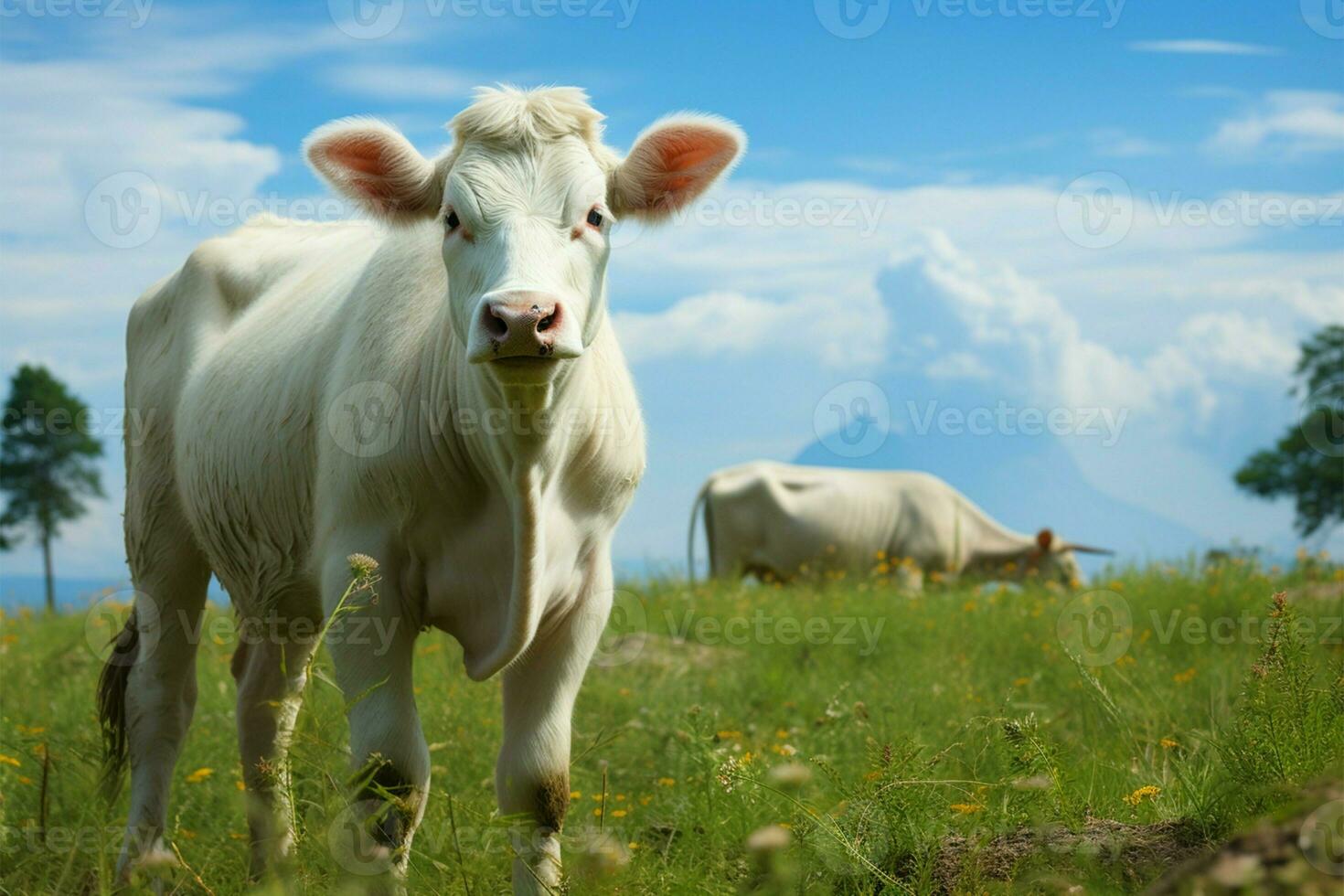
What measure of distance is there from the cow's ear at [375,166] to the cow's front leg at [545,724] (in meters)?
1.34

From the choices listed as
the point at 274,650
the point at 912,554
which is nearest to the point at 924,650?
the point at 274,650

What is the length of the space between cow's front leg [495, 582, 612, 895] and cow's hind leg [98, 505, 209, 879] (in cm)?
182

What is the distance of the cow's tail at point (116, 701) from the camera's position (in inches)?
205

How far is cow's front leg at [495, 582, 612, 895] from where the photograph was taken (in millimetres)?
Answer: 3957

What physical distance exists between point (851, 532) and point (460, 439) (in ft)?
38.8

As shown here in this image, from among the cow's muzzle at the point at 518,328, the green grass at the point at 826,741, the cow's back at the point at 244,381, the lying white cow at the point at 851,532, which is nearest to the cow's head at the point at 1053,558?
the lying white cow at the point at 851,532

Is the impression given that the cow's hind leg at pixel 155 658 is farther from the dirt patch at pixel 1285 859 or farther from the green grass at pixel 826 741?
the dirt patch at pixel 1285 859

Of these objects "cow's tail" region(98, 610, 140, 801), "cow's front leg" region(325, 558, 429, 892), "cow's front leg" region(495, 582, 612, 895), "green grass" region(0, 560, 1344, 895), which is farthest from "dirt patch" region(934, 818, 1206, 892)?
"cow's tail" region(98, 610, 140, 801)

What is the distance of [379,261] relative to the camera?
4547 millimetres

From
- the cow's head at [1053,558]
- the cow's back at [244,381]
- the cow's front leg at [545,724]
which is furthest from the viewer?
the cow's head at [1053,558]

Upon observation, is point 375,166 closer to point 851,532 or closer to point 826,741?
point 826,741

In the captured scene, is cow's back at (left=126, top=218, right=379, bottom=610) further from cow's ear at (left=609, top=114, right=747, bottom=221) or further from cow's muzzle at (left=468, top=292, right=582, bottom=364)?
cow's muzzle at (left=468, top=292, right=582, bottom=364)

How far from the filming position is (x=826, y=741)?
5348mm

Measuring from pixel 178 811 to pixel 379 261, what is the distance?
2448 mm
